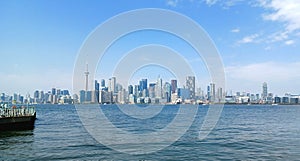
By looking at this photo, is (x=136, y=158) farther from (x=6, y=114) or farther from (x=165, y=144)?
(x=6, y=114)

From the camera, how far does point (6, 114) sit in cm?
5862

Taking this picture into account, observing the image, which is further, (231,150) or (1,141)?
(1,141)

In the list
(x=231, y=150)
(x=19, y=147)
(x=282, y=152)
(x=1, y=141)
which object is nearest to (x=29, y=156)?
(x=19, y=147)

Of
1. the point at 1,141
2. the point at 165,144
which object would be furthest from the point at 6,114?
the point at 165,144

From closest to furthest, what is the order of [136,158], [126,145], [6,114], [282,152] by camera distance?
[136,158]
[282,152]
[126,145]
[6,114]

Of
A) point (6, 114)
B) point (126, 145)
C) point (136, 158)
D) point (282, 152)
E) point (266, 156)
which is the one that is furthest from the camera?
point (6, 114)

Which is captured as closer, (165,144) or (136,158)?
(136,158)

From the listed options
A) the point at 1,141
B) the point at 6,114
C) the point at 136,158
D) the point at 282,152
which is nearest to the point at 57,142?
the point at 1,141

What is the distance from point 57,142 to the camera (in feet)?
139

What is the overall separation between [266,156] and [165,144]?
513 inches

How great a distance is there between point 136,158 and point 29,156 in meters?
11.5

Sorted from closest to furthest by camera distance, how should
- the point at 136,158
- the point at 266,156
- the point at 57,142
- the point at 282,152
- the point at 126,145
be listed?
the point at 136,158
the point at 266,156
the point at 282,152
the point at 126,145
the point at 57,142

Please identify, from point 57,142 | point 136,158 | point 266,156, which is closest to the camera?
point 136,158

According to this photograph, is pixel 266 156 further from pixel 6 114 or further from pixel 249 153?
pixel 6 114
